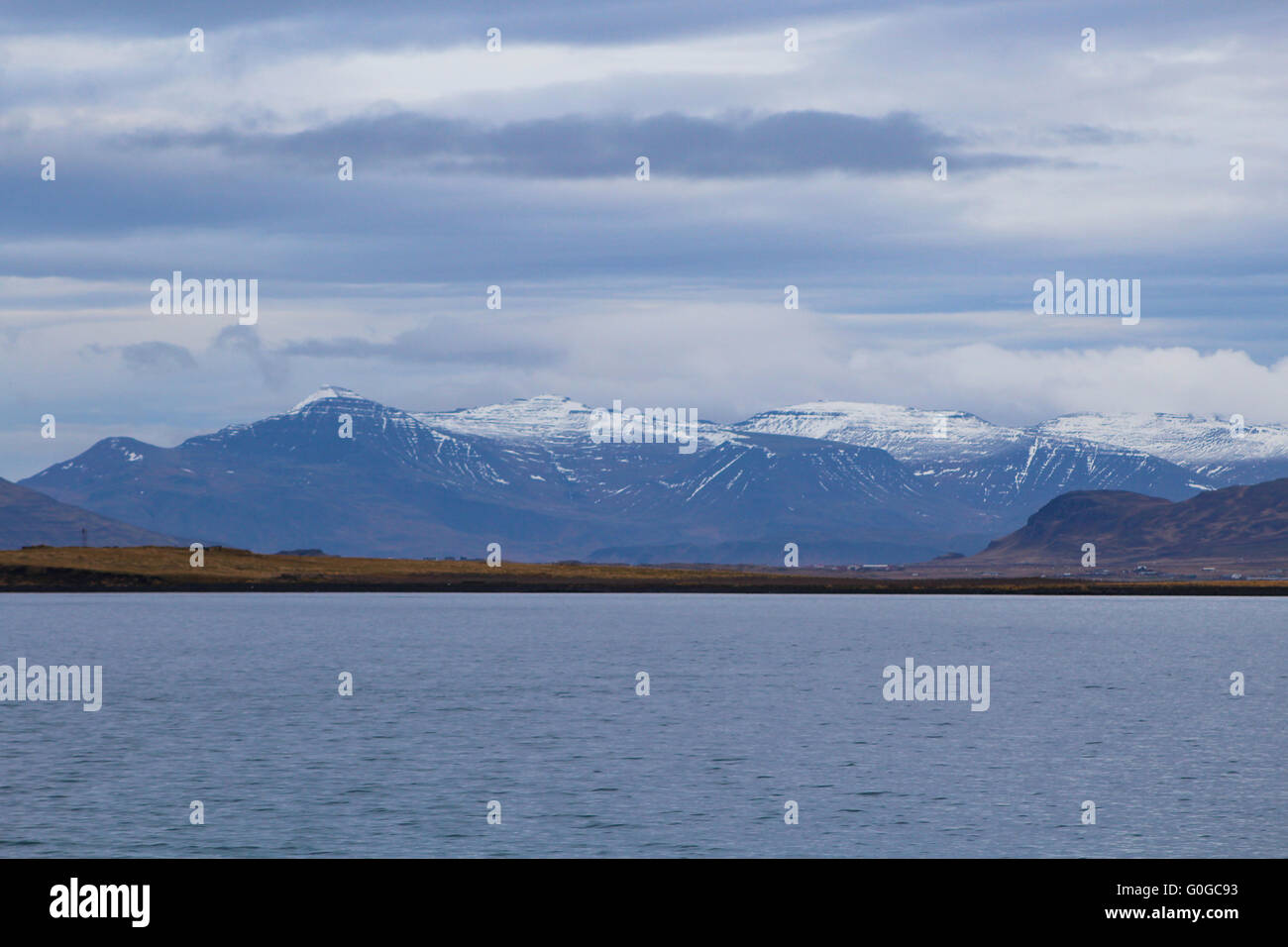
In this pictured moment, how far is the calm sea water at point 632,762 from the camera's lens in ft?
158

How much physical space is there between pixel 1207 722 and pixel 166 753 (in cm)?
5678

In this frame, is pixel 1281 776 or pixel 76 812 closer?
pixel 76 812

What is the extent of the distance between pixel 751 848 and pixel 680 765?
59.6ft

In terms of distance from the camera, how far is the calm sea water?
158ft

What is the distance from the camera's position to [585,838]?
47.8 metres

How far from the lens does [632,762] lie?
65562 mm

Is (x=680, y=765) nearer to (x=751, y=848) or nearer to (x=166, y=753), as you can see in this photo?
(x=751, y=848)

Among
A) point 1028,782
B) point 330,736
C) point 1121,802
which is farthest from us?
point 330,736
